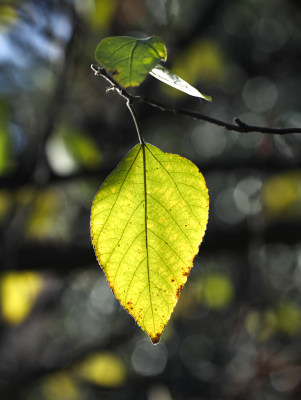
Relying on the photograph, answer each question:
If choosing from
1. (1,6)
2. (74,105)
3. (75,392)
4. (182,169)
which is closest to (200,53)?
(74,105)

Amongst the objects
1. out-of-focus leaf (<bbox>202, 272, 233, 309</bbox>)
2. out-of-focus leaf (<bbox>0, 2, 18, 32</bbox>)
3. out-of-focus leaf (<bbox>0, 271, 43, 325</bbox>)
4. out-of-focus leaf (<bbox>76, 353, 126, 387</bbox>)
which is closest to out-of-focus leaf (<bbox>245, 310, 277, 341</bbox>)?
out-of-focus leaf (<bbox>202, 272, 233, 309</bbox>)

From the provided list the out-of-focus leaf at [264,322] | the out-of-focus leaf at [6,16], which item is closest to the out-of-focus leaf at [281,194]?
the out-of-focus leaf at [264,322]

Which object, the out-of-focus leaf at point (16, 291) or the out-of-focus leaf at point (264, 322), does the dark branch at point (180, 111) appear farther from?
the out-of-focus leaf at point (264, 322)

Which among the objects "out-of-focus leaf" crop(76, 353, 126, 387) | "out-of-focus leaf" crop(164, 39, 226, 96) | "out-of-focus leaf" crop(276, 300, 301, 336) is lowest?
"out-of-focus leaf" crop(76, 353, 126, 387)

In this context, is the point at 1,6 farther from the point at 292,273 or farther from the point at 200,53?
the point at 292,273

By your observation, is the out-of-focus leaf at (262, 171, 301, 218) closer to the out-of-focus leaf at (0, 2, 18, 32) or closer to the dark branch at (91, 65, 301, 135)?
the out-of-focus leaf at (0, 2, 18, 32)

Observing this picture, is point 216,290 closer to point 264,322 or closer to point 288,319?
point 264,322
